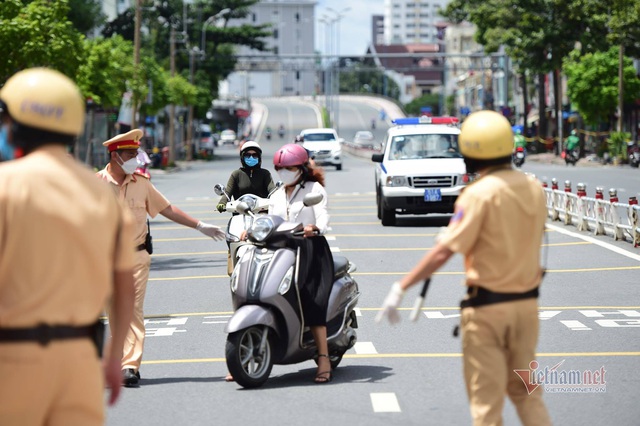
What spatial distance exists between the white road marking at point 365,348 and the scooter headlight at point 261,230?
2.02m

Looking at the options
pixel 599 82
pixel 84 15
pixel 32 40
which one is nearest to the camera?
pixel 32 40

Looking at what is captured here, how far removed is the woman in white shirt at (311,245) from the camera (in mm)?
9055

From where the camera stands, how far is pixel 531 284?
5875mm

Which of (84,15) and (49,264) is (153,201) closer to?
(49,264)

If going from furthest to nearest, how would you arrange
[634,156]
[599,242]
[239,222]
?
1. [634,156]
2. [599,242]
3. [239,222]

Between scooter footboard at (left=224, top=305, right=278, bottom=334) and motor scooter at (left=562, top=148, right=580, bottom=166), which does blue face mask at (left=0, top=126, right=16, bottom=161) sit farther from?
motor scooter at (left=562, top=148, right=580, bottom=166)

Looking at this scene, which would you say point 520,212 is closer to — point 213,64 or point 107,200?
point 107,200

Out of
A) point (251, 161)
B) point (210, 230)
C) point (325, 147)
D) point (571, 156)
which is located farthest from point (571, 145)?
point (210, 230)

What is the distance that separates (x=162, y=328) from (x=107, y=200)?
25.5ft

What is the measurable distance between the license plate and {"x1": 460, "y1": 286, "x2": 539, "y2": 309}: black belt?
18.6m

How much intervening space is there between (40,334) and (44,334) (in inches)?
0.5

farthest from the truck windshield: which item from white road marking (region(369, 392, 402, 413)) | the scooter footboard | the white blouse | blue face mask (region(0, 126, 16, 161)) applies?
blue face mask (region(0, 126, 16, 161))

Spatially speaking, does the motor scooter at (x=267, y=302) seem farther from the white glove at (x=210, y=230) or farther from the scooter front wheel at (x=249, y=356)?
the white glove at (x=210, y=230)

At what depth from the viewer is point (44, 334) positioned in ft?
14.4
